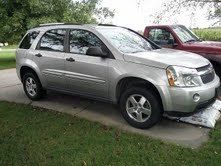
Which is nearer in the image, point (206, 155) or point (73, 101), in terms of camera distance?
point (206, 155)

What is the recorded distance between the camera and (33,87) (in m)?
8.00

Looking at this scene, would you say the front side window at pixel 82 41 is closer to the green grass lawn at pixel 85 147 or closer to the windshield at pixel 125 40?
the windshield at pixel 125 40

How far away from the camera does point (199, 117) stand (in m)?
6.25

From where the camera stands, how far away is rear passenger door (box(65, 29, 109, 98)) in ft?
20.6

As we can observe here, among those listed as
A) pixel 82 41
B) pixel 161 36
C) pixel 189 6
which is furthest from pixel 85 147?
pixel 189 6

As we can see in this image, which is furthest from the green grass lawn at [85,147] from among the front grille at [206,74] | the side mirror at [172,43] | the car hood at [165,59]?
the side mirror at [172,43]

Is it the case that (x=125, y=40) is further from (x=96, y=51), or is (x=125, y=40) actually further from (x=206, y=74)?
(x=206, y=74)

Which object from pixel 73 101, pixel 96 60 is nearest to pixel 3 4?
pixel 73 101

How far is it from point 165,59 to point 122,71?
0.79 meters

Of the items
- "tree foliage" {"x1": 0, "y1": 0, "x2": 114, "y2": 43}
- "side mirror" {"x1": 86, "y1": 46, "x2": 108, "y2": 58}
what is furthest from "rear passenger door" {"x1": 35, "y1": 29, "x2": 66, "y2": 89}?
"tree foliage" {"x1": 0, "y1": 0, "x2": 114, "y2": 43}

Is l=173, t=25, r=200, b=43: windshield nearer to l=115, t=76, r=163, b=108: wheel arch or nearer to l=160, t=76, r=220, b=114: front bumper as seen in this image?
l=115, t=76, r=163, b=108: wheel arch

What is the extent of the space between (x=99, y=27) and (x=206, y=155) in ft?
10.9

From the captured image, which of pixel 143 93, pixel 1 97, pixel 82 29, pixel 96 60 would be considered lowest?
pixel 1 97

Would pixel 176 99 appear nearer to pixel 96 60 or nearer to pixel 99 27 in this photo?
pixel 96 60
